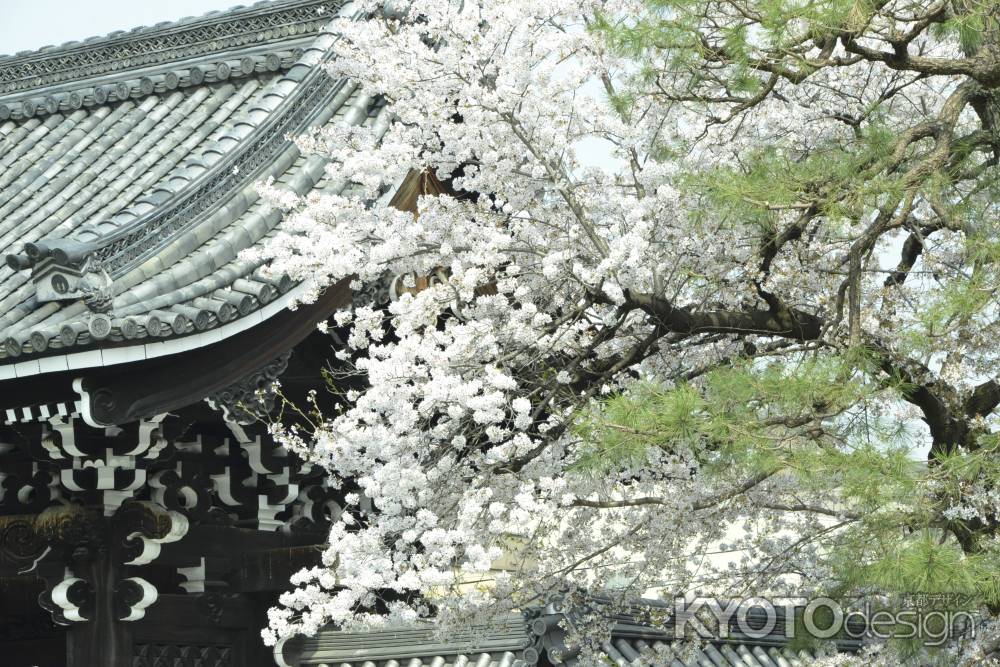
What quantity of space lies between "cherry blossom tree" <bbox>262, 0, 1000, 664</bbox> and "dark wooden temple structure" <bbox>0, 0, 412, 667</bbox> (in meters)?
0.51

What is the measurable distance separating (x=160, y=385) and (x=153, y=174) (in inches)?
92.1

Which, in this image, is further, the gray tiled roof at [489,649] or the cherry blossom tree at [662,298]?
the gray tiled roof at [489,649]

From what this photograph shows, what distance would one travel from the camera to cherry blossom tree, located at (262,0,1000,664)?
5.37 metres

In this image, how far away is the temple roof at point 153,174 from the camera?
629cm

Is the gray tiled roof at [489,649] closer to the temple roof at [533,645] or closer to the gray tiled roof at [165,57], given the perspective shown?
the temple roof at [533,645]

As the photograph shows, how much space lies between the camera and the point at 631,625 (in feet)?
27.8

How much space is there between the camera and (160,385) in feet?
21.4

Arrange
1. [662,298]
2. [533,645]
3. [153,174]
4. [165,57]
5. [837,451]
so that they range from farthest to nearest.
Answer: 1. [165,57]
2. [153,174]
3. [533,645]
4. [662,298]
5. [837,451]

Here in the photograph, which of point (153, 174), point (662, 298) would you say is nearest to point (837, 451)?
point (662, 298)

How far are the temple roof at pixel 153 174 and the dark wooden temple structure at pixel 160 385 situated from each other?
14 mm

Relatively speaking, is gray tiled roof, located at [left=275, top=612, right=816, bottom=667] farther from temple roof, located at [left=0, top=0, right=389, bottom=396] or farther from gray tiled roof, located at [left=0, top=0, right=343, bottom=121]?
gray tiled roof, located at [left=0, top=0, right=343, bottom=121]

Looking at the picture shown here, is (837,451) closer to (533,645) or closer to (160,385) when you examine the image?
(160,385)

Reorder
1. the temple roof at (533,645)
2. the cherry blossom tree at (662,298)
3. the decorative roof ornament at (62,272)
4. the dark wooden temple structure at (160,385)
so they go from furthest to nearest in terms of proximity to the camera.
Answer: the temple roof at (533,645) < the dark wooden temple structure at (160,385) < the decorative roof ornament at (62,272) < the cherry blossom tree at (662,298)

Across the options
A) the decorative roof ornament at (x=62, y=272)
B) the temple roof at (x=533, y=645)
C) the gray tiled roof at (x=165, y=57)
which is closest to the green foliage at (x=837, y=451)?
the temple roof at (x=533, y=645)
